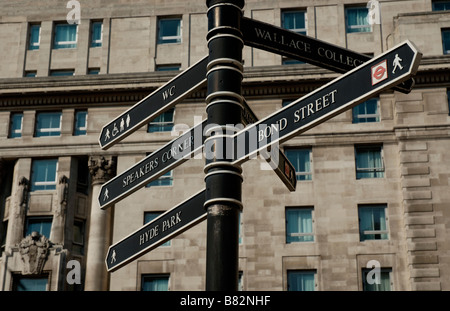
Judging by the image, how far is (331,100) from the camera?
290 inches

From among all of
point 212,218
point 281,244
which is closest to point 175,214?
point 212,218

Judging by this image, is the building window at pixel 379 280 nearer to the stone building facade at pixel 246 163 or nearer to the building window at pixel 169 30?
the stone building facade at pixel 246 163

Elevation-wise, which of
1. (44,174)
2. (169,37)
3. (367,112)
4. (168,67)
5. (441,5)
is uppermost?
(441,5)

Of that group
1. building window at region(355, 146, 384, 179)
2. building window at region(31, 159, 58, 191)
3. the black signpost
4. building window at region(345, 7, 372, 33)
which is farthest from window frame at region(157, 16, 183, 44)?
the black signpost

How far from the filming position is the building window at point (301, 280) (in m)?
33.2

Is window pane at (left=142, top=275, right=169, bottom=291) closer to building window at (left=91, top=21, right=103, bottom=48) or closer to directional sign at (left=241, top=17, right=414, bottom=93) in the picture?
building window at (left=91, top=21, right=103, bottom=48)

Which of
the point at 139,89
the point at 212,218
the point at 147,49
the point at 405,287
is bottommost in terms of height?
the point at 212,218

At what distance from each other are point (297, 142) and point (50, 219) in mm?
12376

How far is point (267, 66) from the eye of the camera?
120 feet

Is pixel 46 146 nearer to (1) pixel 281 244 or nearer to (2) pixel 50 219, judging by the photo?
(2) pixel 50 219

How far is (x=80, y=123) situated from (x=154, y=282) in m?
9.19

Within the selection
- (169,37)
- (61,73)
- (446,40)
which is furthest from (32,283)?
(446,40)

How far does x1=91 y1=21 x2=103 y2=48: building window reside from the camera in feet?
132

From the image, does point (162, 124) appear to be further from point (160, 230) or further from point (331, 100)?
point (331, 100)
